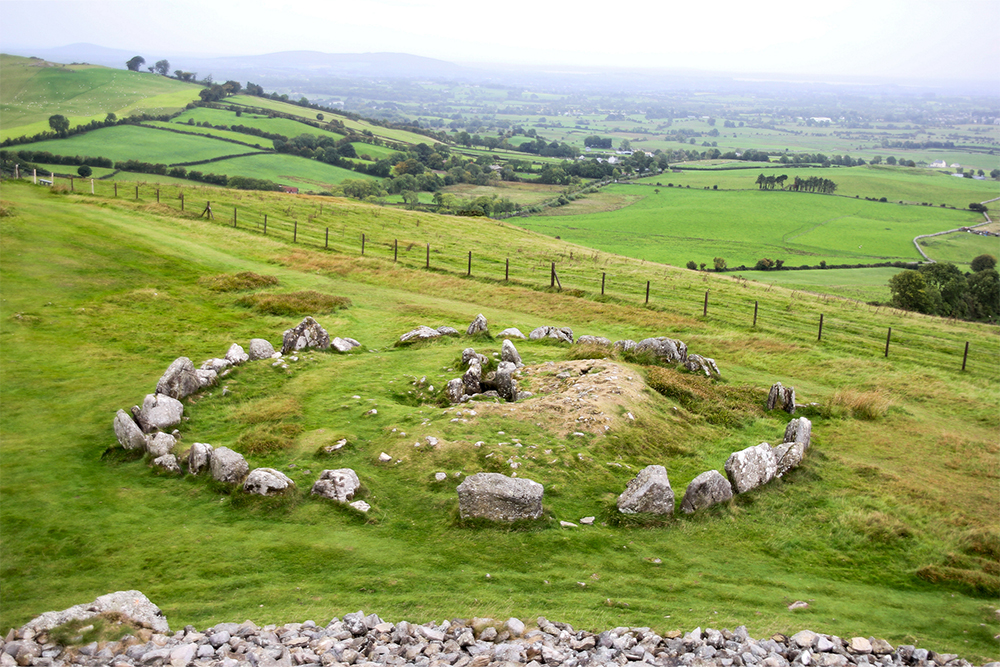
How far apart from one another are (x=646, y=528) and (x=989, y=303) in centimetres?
7106

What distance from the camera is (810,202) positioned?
143 m

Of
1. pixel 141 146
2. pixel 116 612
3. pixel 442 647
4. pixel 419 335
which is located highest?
pixel 141 146

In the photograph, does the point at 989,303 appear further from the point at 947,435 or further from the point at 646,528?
the point at 646,528

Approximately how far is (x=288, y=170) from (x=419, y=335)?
109m

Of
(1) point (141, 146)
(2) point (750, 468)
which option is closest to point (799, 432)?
(2) point (750, 468)

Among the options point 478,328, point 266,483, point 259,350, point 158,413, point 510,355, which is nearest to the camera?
point 266,483

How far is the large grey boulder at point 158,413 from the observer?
19.1 m

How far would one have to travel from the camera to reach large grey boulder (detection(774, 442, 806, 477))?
1906 centimetres

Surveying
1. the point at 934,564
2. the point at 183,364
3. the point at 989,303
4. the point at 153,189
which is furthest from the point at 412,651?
the point at 989,303

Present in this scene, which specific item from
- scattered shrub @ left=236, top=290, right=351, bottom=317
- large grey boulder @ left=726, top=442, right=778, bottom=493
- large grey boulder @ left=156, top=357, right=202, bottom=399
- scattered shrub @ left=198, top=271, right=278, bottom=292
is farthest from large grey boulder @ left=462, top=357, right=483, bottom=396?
scattered shrub @ left=198, top=271, right=278, bottom=292

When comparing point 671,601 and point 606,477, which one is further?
point 606,477

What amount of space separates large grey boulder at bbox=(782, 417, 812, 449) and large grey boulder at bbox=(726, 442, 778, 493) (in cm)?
241

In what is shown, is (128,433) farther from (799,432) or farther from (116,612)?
(799,432)

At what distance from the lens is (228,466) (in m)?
16.7
